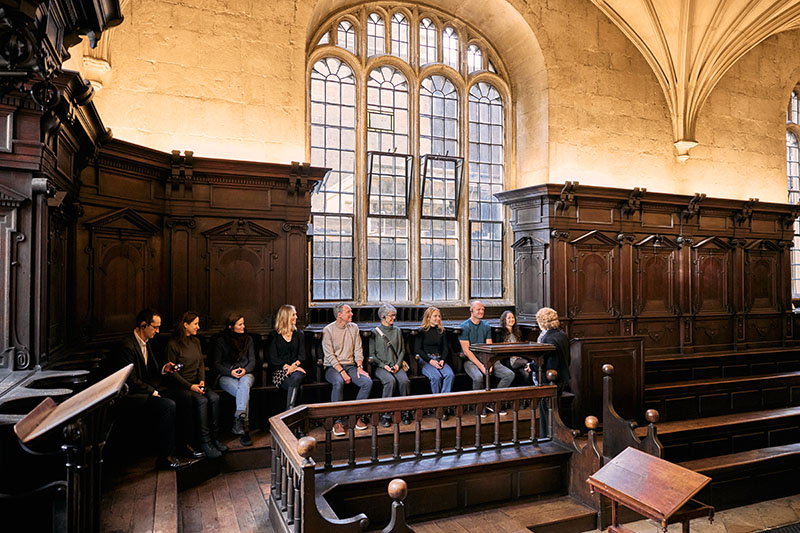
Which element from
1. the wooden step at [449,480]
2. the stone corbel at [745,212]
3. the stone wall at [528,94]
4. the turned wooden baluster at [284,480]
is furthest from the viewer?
the stone corbel at [745,212]

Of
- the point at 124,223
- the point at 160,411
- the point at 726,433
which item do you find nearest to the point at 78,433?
the point at 160,411

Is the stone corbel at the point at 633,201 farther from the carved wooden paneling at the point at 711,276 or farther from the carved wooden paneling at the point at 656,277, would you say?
the carved wooden paneling at the point at 711,276

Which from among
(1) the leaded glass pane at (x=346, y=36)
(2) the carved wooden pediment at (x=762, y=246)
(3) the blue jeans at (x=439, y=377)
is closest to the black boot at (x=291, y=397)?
(3) the blue jeans at (x=439, y=377)

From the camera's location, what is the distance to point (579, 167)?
9.75 metres

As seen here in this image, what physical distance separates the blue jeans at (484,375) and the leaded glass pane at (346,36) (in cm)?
548

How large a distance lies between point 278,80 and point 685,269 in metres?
7.88

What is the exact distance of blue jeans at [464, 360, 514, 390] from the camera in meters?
6.92

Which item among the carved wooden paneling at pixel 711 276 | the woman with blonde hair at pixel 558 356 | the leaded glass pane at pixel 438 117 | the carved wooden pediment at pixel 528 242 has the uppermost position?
the leaded glass pane at pixel 438 117

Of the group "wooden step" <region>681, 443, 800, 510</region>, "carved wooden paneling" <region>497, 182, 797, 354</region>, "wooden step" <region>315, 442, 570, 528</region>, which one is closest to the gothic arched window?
"carved wooden paneling" <region>497, 182, 797, 354</region>

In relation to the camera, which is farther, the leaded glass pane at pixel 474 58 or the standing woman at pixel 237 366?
the leaded glass pane at pixel 474 58

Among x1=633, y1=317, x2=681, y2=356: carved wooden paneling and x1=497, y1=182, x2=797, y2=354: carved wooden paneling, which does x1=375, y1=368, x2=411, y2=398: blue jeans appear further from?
x1=633, y1=317, x2=681, y2=356: carved wooden paneling

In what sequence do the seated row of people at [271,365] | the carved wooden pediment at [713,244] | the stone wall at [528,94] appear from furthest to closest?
1. the carved wooden pediment at [713,244]
2. the stone wall at [528,94]
3. the seated row of people at [271,365]

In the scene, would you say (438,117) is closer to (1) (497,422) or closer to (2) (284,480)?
(1) (497,422)

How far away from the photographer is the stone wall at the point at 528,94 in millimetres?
7203
